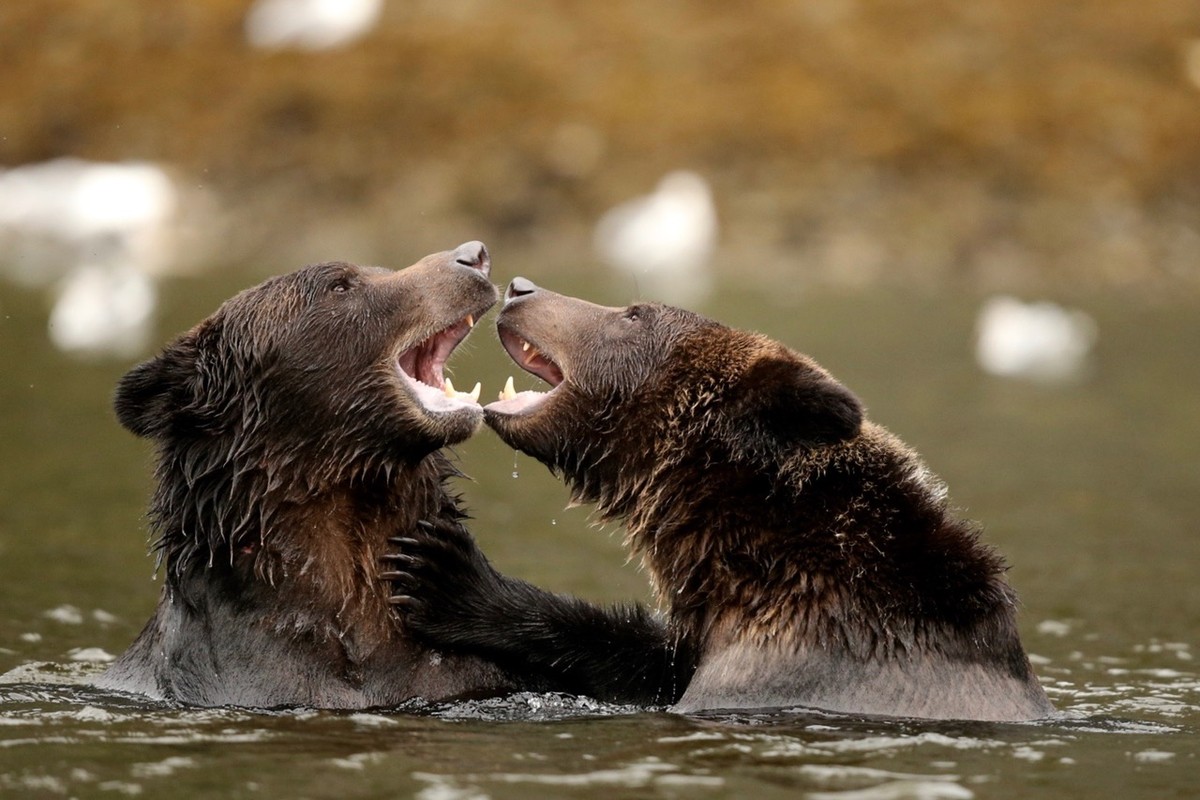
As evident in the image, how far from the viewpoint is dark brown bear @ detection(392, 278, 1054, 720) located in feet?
27.3

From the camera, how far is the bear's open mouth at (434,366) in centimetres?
873

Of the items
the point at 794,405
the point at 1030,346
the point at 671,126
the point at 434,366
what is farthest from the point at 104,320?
the point at 671,126

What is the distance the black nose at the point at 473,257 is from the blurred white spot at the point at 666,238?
98.7 ft

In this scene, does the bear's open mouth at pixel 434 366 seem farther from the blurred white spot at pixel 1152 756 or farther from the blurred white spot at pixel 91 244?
the blurred white spot at pixel 91 244

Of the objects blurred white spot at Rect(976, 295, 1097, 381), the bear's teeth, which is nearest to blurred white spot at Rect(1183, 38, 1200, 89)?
blurred white spot at Rect(976, 295, 1097, 381)

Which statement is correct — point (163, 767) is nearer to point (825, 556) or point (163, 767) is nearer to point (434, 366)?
point (434, 366)

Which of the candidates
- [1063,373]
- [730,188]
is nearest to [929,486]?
[1063,373]

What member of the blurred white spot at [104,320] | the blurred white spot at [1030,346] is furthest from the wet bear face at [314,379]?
the blurred white spot at [1030,346]

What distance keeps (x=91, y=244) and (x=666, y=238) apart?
1221 cm

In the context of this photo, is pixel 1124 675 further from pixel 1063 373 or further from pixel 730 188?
pixel 730 188

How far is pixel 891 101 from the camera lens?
4847 centimetres

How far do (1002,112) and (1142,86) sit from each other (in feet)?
15.8

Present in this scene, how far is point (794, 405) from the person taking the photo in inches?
334

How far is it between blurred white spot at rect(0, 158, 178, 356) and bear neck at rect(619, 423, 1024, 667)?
58.9 feet
